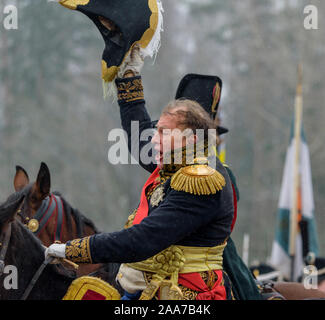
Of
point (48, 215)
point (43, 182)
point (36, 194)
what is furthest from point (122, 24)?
point (48, 215)

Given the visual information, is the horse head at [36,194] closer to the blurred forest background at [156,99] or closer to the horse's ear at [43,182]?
the horse's ear at [43,182]

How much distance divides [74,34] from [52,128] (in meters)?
3.33

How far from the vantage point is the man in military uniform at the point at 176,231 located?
2.72m

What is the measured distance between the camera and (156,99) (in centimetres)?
1816

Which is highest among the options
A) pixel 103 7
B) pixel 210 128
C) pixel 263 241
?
pixel 103 7

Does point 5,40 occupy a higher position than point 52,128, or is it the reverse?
point 5,40

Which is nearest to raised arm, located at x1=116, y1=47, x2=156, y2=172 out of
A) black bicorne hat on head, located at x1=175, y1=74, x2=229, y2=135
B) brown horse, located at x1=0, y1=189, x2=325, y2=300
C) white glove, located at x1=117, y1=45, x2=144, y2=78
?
white glove, located at x1=117, y1=45, x2=144, y2=78

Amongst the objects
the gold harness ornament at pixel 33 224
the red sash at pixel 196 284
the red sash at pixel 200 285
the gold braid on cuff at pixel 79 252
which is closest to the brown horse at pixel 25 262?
the gold braid on cuff at pixel 79 252

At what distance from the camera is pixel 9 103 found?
18.5 m

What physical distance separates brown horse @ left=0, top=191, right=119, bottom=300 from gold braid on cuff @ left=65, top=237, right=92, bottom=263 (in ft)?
0.92

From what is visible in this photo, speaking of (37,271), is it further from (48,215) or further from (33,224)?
(48,215)
